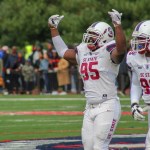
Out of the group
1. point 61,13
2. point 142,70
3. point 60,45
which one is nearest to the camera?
point 142,70

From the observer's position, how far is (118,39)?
880 centimetres

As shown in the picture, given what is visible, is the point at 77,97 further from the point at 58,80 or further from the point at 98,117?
the point at 98,117

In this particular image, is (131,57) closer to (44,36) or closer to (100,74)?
(100,74)

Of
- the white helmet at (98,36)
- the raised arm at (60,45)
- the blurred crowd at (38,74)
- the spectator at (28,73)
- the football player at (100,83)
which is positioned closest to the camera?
the football player at (100,83)

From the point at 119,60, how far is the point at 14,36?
3015cm

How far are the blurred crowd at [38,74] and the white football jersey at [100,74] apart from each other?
1544 centimetres

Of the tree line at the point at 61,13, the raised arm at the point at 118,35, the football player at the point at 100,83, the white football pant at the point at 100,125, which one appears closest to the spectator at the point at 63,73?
the tree line at the point at 61,13

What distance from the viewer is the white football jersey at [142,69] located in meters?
9.10

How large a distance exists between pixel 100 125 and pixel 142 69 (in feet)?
2.81

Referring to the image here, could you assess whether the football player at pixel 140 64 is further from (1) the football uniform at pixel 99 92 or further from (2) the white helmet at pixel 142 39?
(1) the football uniform at pixel 99 92

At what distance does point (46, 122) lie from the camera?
1564 centimetres

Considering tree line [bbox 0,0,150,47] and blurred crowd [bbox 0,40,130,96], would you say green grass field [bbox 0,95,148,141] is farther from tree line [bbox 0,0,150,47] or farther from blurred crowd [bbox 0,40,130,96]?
tree line [bbox 0,0,150,47]

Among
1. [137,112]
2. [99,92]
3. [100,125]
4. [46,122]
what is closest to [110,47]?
[99,92]

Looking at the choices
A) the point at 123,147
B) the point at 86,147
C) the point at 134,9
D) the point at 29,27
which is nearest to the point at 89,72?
the point at 86,147
